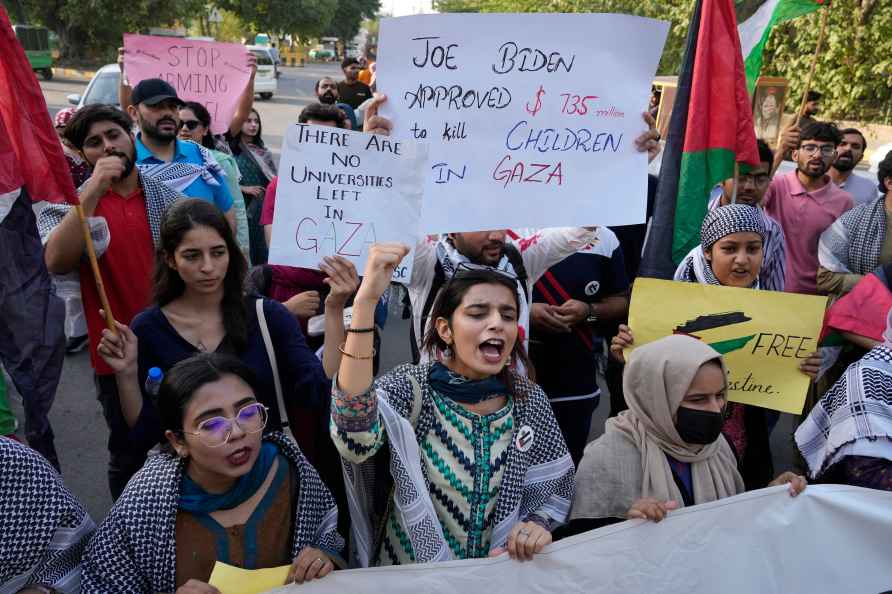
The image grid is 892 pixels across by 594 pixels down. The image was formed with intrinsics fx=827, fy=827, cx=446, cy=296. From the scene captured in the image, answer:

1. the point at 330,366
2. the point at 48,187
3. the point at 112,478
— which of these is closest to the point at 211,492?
the point at 330,366

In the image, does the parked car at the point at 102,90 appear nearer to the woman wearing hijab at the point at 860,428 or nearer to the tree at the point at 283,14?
the woman wearing hijab at the point at 860,428

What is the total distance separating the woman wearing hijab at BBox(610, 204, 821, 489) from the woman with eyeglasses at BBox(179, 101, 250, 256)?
2542 mm

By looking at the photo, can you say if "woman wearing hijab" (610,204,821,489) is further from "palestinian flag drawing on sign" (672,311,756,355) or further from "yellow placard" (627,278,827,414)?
"palestinian flag drawing on sign" (672,311,756,355)

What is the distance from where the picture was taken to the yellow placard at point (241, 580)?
2.10m

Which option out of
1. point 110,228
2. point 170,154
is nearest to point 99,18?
point 170,154

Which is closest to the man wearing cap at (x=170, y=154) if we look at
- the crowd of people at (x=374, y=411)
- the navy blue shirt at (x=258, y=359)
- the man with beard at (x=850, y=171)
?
the crowd of people at (x=374, y=411)

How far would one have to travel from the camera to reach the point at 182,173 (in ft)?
14.9

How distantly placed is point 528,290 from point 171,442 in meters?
1.63

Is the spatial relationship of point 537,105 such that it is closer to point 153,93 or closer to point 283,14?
point 153,93

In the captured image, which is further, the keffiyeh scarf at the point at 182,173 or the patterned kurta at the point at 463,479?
the keffiyeh scarf at the point at 182,173

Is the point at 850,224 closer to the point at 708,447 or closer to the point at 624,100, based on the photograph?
the point at 624,100

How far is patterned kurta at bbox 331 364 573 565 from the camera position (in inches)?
91.1

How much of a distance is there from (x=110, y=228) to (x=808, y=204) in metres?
4.27

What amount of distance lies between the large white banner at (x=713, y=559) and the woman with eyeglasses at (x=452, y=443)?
0.08 meters
